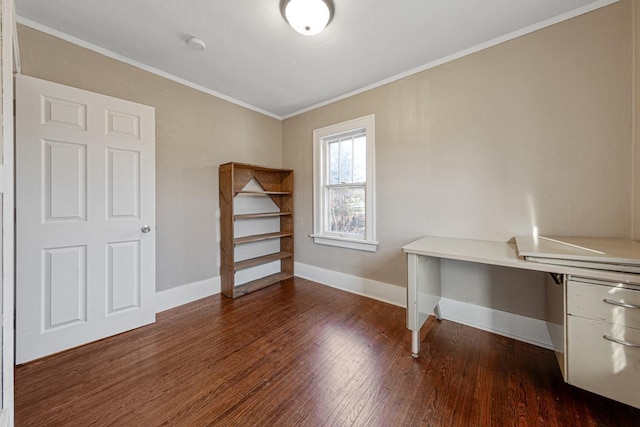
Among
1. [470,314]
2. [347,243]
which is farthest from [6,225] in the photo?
[470,314]

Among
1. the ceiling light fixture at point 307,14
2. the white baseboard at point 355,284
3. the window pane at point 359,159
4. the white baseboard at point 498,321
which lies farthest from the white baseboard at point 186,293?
the ceiling light fixture at point 307,14

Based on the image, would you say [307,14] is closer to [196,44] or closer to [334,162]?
[196,44]

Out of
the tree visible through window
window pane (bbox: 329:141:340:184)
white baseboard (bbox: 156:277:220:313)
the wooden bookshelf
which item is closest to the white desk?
the tree visible through window

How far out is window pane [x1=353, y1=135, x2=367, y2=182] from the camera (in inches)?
119

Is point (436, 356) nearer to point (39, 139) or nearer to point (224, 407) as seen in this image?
point (224, 407)

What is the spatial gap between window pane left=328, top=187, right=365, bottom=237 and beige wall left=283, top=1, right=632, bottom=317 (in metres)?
0.33

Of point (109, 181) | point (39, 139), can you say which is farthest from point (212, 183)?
point (39, 139)

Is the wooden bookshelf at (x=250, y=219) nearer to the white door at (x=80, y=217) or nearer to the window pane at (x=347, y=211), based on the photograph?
the window pane at (x=347, y=211)

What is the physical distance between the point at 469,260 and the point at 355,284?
1.68 meters

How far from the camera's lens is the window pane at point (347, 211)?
311 cm

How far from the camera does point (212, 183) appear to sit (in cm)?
302

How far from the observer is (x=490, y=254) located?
1639 mm

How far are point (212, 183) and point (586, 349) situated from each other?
3.45 metres

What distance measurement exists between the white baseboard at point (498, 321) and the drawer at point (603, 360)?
0.74 meters
